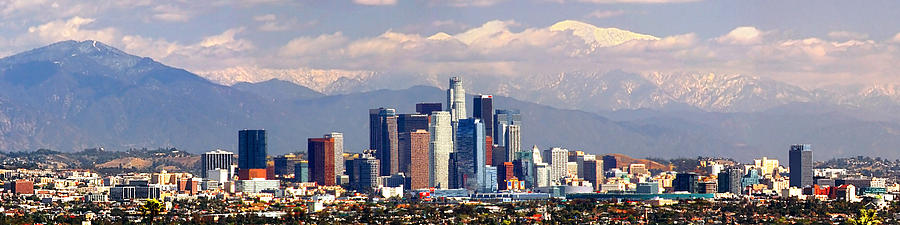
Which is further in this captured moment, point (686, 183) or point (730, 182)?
point (686, 183)

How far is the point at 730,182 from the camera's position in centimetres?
18175

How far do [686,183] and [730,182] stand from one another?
391cm

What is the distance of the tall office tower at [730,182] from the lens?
17812 centimetres

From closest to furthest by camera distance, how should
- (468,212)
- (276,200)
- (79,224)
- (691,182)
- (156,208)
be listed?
1. (156,208)
2. (79,224)
3. (468,212)
4. (276,200)
5. (691,182)

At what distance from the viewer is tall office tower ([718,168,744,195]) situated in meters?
178

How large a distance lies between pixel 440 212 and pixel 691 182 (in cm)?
5226

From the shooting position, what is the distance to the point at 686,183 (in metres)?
182

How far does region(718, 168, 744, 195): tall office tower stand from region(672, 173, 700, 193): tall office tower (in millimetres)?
2246

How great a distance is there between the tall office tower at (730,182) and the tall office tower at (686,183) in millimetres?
2246

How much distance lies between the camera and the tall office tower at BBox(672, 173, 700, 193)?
17775 centimetres

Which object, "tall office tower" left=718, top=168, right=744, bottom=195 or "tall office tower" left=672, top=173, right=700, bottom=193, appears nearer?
"tall office tower" left=672, top=173, right=700, bottom=193

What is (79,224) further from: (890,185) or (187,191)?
(890,185)

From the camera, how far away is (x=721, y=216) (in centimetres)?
11806

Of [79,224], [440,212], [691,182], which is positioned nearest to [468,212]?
[440,212]
